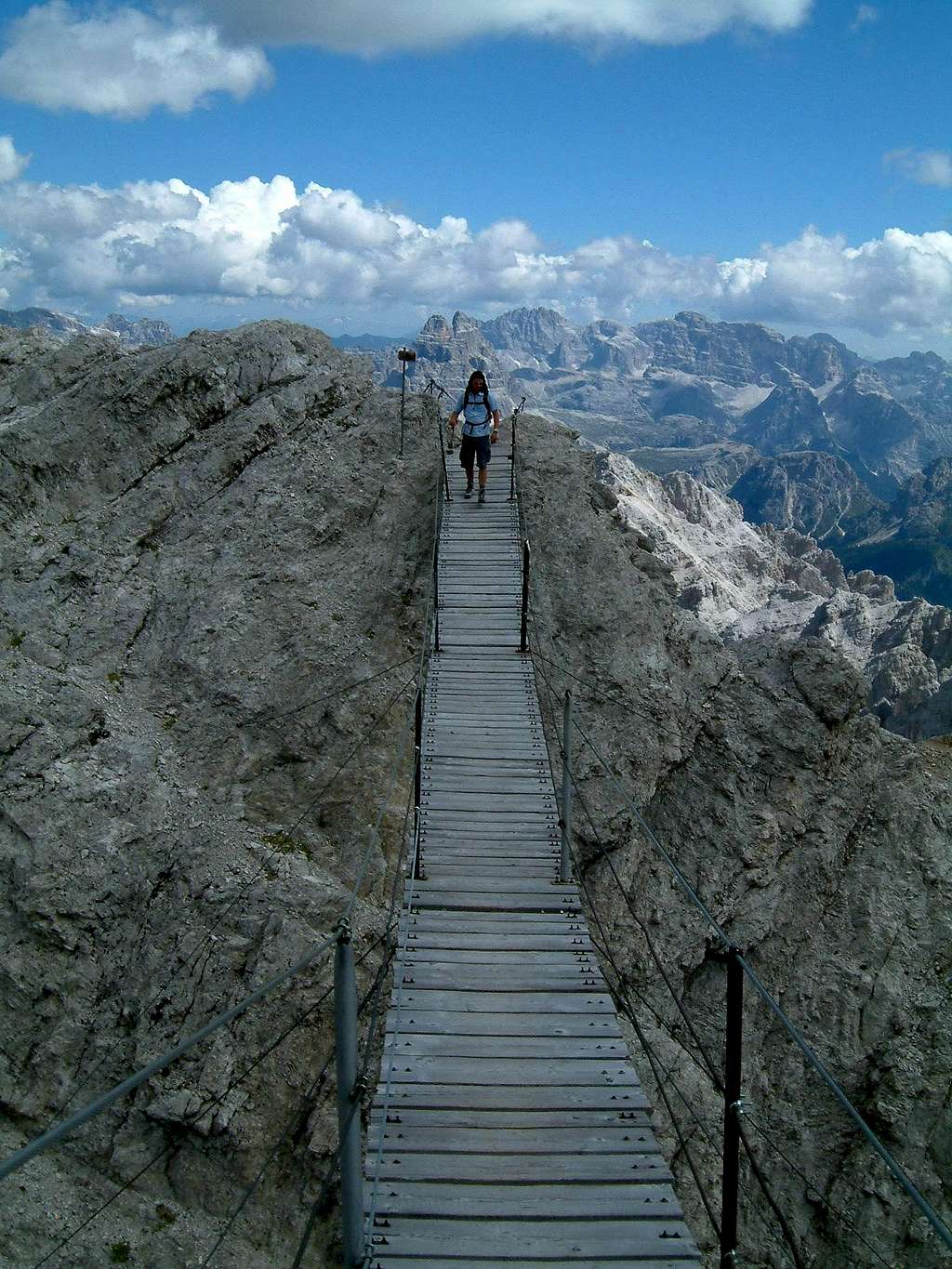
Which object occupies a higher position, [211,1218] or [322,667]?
[322,667]

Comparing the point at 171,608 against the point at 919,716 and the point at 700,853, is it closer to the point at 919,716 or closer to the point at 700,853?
the point at 700,853

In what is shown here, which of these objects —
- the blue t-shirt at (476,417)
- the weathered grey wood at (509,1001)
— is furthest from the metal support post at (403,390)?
the weathered grey wood at (509,1001)

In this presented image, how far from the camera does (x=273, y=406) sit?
21172 mm

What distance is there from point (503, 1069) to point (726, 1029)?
2.28 meters

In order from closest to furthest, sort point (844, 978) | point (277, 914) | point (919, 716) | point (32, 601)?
point (277, 914)
point (844, 978)
point (32, 601)
point (919, 716)

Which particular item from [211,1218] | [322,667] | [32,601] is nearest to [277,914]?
[211,1218]

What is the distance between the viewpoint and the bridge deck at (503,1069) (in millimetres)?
6848

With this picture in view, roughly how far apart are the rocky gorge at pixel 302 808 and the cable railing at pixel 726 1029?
1.14 feet

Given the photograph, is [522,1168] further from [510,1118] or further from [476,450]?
[476,450]

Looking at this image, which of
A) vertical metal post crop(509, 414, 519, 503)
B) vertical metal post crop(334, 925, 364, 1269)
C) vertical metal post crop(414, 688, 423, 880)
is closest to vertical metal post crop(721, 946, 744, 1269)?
vertical metal post crop(334, 925, 364, 1269)

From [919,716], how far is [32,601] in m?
98.5

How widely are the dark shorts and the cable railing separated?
3.96ft

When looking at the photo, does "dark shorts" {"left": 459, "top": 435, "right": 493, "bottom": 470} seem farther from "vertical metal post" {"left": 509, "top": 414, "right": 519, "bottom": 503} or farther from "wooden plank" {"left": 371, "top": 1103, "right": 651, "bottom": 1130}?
"wooden plank" {"left": 371, "top": 1103, "right": 651, "bottom": 1130}

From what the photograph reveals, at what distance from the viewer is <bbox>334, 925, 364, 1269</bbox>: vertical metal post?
541cm
